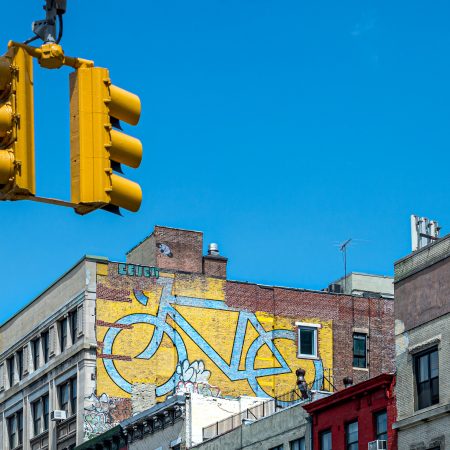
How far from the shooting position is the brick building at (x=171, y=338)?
228 feet

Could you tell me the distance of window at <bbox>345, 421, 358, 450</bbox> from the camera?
4834 centimetres

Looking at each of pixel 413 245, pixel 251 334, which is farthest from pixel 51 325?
pixel 413 245

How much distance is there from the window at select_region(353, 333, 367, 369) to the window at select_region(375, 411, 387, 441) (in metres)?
26.4

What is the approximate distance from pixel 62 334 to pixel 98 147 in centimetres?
6174

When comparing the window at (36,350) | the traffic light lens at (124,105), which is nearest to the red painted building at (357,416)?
the window at (36,350)

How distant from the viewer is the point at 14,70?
12.7 m

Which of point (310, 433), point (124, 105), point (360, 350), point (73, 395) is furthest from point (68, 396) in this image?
point (124, 105)

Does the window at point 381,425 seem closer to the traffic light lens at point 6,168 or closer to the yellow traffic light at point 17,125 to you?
the yellow traffic light at point 17,125

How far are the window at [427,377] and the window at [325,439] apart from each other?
17.5ft

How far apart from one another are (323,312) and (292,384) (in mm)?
4456

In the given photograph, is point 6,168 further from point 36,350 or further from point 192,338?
point 36,350

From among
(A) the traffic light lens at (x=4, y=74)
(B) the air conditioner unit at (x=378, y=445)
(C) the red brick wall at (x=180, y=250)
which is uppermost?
(C) the red brick wall at (x=180, y=250)

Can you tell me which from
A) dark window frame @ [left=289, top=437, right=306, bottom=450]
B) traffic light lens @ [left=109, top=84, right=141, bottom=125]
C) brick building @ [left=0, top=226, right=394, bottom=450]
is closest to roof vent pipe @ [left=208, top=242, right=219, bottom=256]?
brick building @ [left=0, top=226, right=394, bottom=450]

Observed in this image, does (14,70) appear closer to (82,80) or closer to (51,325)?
(82,80)
